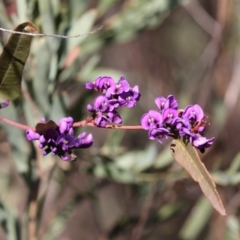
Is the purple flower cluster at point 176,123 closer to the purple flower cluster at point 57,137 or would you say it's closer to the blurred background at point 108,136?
the purple flower cluster at point 57,137

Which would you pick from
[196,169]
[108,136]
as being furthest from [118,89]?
[108,136]

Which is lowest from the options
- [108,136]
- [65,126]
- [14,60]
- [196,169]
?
[196,169]

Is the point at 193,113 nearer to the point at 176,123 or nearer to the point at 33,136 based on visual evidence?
the point at 176,123

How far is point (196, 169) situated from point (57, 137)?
0.16 meters

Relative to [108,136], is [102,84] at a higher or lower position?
lower

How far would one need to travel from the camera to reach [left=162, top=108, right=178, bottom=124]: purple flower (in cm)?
62

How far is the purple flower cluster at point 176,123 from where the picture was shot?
2.04 feet

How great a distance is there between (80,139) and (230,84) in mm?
849

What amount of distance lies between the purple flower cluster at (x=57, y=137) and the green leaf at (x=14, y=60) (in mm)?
81

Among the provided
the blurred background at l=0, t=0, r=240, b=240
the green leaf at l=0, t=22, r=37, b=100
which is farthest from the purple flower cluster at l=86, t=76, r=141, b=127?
the blurred background at l=0, t=0, r=240, b=240

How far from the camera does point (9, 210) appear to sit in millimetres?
998

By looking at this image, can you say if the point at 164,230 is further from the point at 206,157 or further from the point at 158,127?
the point at 158,127

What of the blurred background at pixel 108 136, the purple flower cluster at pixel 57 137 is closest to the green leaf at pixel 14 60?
the purple flower cluster at pixel 57 137

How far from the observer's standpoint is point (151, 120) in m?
0.63
